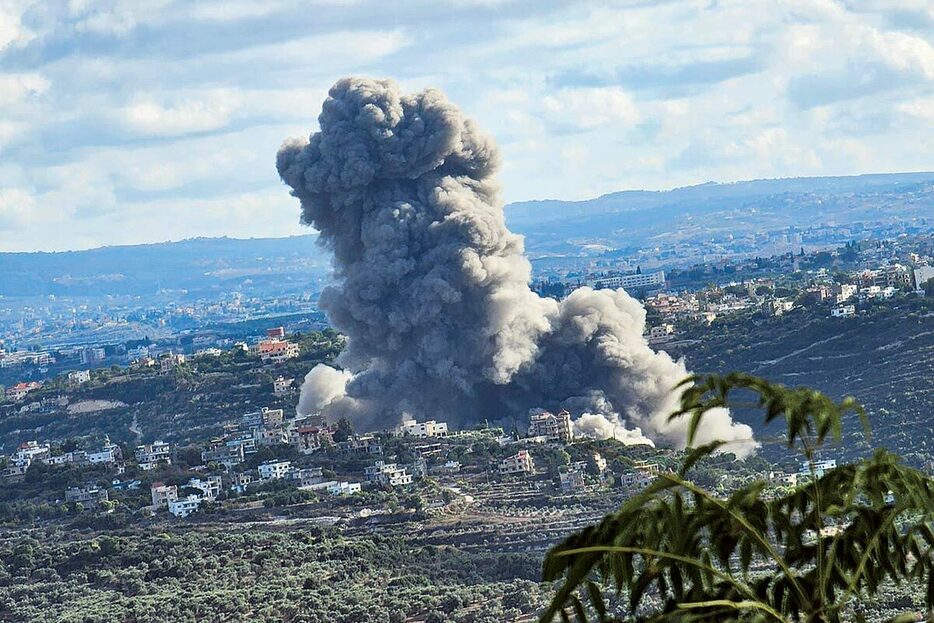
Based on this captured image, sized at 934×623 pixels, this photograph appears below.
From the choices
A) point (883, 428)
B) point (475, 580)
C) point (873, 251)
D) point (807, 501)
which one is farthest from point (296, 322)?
point (807, 501)

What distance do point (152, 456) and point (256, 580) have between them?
20576 mm

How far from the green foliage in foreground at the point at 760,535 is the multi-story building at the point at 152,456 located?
49895 millimetres

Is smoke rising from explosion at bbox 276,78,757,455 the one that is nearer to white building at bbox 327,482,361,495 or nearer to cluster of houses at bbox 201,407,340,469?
cluster of houses at bbox 201,407,340,469

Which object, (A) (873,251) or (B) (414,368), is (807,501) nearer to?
(B) (414,368)

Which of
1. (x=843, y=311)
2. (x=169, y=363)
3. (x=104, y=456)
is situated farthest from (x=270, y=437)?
(x=169, y=363)

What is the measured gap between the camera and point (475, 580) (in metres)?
41.3

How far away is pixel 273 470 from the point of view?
5603 cm

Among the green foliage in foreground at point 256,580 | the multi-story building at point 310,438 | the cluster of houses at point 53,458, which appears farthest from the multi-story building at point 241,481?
the green foliage in foreground at point 256,580

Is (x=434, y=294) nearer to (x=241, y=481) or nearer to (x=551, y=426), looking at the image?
(x=551, y=426)

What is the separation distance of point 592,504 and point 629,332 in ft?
61.1

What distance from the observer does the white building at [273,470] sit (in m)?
55.6

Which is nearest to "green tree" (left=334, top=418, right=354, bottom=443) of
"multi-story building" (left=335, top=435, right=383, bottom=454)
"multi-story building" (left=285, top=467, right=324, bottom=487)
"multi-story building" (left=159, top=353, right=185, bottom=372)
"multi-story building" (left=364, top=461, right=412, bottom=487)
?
"multi-story building" (left=335, top=435, right=383, bottom=454)

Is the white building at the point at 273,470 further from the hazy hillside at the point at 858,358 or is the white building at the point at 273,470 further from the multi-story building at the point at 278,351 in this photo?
the multi-story building at the point at 278,351

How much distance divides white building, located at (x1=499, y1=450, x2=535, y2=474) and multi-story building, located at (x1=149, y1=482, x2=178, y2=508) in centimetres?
875
